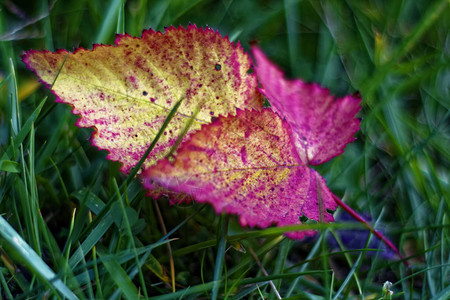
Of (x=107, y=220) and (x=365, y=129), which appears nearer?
(x=107, y=220)

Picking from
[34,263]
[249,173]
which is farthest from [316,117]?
[34,263]

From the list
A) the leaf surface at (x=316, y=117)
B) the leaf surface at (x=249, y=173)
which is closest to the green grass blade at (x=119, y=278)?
the leaf surface at (x=249, y=173)

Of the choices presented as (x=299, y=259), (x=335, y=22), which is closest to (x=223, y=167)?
(x=299, y=259)

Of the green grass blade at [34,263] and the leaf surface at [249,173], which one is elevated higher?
the leaf surface at [249,173]

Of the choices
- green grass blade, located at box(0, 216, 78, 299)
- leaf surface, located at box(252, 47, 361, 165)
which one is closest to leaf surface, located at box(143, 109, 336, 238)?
leaf surface, located at box(252, 47, 361, 165)

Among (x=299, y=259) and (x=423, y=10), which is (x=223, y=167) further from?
(x=423, y=10)

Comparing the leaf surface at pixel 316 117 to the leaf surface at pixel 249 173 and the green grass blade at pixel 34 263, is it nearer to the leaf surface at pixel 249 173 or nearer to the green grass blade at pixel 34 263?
the leaf surface at pixel 249 173

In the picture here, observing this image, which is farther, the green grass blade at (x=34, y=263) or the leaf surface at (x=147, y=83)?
the leaf surface at (x=147, y=83)

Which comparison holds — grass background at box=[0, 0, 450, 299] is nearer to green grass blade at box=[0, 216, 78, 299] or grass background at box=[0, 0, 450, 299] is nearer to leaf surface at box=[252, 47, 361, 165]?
green grass blade at box=[0, 216, 78, 299]
